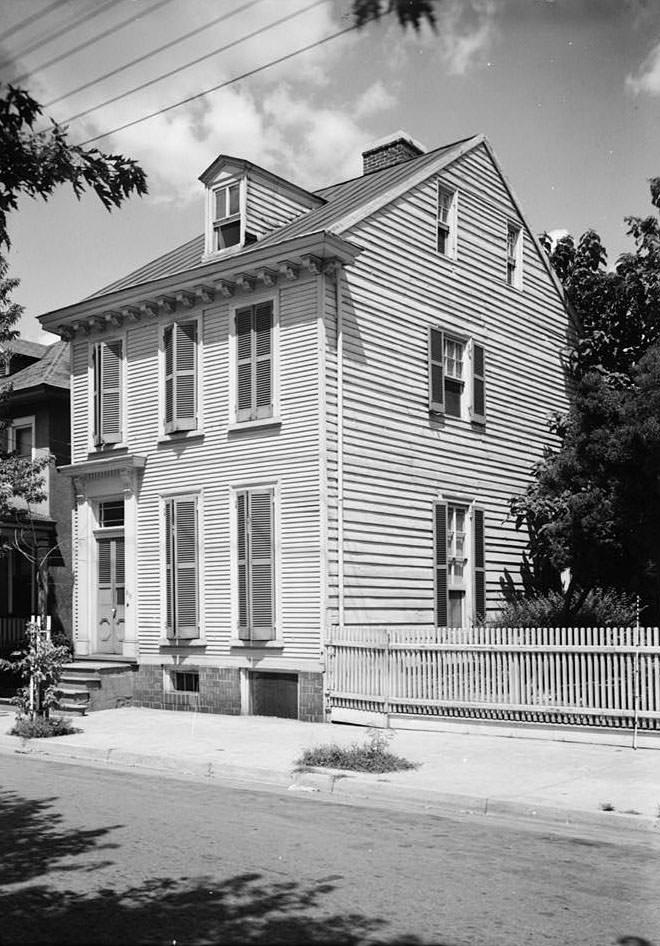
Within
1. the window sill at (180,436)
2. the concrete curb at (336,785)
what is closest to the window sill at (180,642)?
the window sill at (180,436)

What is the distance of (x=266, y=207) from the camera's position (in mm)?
20359

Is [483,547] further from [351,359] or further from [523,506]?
[351,359]

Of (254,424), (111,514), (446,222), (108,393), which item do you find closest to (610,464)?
(254,424)

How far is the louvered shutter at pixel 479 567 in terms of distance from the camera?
20906 mm

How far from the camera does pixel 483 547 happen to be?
2111 cm

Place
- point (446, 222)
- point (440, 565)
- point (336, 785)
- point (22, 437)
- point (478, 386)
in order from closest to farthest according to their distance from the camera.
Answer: point (336, 785)
point (440, 565)
point (478, 386)
point (446, 222)
point (22, 437)

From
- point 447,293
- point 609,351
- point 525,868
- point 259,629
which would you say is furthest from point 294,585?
point 609,351

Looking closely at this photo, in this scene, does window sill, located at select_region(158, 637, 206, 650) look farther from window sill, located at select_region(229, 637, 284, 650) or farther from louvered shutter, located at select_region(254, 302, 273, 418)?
louvered shutter, located at select_region(254, 302, 273, 418)

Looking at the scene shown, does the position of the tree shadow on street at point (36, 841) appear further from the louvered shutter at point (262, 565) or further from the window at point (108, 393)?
the window at point (108, 393)

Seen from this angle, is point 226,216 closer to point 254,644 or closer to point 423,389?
point 423,389

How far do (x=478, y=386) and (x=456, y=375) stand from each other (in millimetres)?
590

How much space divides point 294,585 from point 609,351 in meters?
11.7

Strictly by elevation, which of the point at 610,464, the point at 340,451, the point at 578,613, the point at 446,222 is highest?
the point at 446,222

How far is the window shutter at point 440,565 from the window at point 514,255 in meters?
6.24
